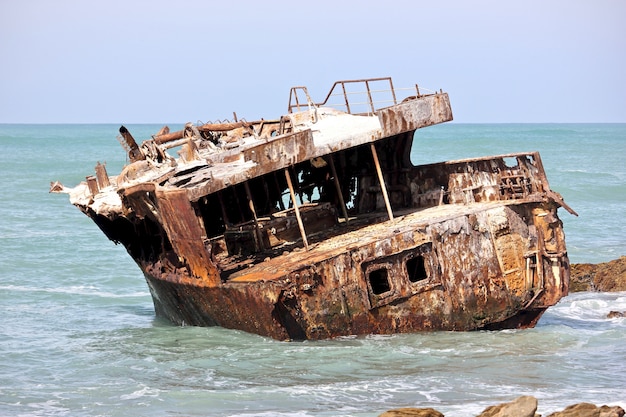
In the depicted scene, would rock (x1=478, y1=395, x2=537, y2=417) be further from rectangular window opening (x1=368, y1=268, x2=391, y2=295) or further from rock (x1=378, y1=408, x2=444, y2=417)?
rectangular window opening (x1=368, y1=268, x2=391, y2=295)

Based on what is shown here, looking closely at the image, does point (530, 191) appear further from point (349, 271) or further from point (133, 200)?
point (133, 200)

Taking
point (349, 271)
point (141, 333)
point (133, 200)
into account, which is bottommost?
point (141, 333)

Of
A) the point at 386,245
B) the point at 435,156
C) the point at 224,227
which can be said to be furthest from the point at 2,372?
the point at 435,156

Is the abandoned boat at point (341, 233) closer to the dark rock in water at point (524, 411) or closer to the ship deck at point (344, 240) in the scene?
the ship deck at point (344, 240)

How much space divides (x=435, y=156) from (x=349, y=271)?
5804 centimetres

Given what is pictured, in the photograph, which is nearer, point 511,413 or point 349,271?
point 511,413

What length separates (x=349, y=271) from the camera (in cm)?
1267

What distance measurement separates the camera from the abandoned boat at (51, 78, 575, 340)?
12.8 meters

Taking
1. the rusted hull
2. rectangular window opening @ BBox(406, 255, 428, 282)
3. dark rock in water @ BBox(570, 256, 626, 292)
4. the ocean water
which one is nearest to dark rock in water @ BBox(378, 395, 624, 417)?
the ocean water

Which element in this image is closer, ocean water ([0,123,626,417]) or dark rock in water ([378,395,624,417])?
dark rock in water ([378,395,624,417])

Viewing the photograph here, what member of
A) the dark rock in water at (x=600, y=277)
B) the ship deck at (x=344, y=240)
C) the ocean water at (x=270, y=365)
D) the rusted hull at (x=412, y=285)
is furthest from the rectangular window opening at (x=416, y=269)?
the dark rock in water at (x=600, y=277)

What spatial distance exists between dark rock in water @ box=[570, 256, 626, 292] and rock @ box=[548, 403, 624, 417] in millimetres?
9203

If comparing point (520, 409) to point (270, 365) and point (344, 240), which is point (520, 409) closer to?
point (270, 365)

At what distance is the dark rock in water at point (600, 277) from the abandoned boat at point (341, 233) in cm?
461
